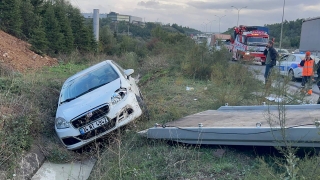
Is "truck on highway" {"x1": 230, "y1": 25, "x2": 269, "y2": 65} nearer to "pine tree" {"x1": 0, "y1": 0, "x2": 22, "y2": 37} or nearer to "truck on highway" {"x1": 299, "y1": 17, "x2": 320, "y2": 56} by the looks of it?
"truck on highway" {"x1": 299, "y1": 17, "x2": 320, "y2": 56}

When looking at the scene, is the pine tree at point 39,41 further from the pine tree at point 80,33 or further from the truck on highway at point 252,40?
the truck on highway at point 252,40

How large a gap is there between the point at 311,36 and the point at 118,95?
2235 cm

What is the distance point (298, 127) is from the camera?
16.2 feet

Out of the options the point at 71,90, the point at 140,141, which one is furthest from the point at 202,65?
the point at 140,141

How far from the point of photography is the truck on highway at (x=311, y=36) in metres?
24.5

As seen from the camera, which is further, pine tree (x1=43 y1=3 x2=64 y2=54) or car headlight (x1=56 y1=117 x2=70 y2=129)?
pine tree (x1=43 y1=3 x2=64 y2=54)

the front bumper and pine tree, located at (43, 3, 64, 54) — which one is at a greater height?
pine tree, located at (43, 3, 64, 54)

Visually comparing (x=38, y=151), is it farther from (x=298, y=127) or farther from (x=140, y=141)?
(x=298, y=127)

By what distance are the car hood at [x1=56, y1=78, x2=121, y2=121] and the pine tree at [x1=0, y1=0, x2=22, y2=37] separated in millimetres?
16892

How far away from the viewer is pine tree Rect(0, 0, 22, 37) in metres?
21.8

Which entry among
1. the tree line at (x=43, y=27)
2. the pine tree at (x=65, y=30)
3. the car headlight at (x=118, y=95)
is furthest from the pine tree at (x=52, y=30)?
the car headlight at (x=118, y=95)

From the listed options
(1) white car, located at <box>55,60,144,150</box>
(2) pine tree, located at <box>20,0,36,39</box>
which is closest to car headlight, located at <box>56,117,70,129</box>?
(1) white car, located at <box>55,60,144,150</box>

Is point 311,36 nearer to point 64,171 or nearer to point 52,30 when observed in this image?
point 52,30

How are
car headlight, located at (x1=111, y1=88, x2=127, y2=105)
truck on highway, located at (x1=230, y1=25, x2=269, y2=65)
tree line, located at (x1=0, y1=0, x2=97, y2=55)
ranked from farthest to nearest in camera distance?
truck on highway, located at (x1=230, y1=25, x2=269, y2=65) → tree line, located at (x1=0, y1=0, x2=97, y2=55) → car headlight, located at (x1=111, y1=88, x2=127, y2=105)
